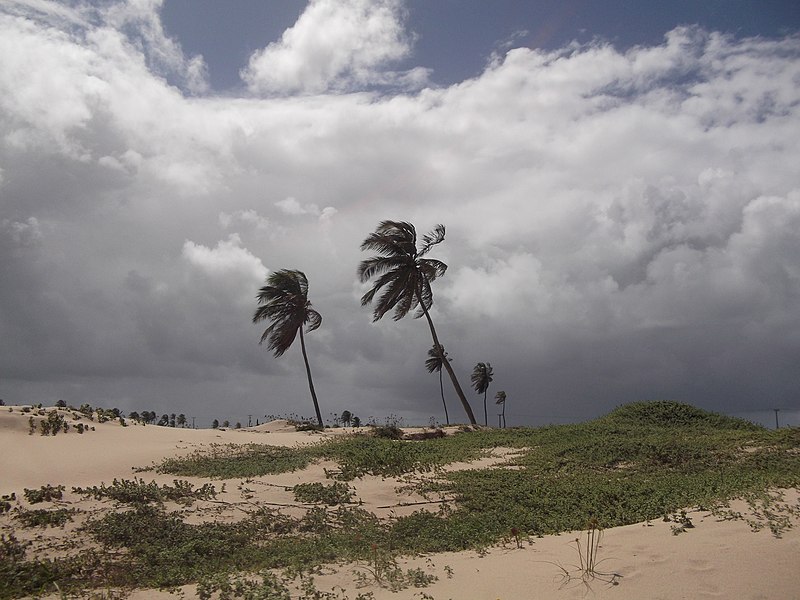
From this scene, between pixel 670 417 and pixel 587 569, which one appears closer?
pixel 587 569

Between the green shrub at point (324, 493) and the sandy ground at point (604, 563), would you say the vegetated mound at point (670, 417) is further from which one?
the sandy ground at point (604, 563)

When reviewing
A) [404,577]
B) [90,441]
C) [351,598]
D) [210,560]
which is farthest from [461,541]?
[90,441]

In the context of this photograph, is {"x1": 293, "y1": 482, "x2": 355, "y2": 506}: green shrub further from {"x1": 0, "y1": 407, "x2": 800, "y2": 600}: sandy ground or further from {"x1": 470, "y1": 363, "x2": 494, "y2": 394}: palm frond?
{"x1": 470, "y1": 363, "x2": 494, "y2": 394}: palm frond

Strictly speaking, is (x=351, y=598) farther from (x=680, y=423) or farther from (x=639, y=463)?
(x=680, y=423)

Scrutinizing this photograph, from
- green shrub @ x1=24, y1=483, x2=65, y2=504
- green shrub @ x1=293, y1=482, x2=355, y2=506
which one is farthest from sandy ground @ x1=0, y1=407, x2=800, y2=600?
green shrub @ x1=293, y1=482, x2=355, y2=506

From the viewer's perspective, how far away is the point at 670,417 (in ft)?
83.5

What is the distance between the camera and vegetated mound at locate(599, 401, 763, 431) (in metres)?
24.7

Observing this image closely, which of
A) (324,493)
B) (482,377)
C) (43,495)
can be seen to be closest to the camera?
(43,495)

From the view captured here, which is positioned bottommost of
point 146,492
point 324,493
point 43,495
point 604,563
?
point 604,563

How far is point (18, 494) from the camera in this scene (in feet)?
39.1

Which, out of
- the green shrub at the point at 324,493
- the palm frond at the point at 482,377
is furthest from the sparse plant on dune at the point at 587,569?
the palm frond at the point at 482,377

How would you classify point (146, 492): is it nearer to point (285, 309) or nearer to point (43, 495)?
point (43, 495)

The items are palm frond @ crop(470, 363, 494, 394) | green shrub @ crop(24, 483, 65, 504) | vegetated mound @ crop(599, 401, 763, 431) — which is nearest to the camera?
green shrub @ crop(24, 483, 65, 504)

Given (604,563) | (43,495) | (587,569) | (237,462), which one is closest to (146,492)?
(43,495)
